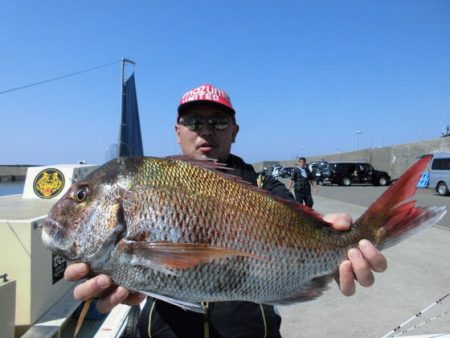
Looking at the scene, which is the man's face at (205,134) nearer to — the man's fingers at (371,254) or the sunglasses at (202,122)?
the sunglasses at (202,122)

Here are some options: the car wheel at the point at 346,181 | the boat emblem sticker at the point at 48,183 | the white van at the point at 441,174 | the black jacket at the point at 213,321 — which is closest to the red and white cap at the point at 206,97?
the black jacket at the point at 213,321

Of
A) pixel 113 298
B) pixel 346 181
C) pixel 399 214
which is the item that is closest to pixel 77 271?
pixel 113 298

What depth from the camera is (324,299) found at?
600 centimetres

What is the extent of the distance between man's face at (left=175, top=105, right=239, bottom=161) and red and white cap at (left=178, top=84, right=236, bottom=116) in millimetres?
48

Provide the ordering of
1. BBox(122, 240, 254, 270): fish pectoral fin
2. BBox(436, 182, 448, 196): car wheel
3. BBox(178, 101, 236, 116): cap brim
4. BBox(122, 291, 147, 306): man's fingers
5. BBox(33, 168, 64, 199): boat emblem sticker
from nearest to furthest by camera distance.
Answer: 1. BBox(122, 240, 254, 270): fish pectoral fin
2. BBox(122, 291, 147, 306): man's fingers
3. BBox(178, 101, 236, 116): cap brim
4. BBox(33, 168, 64, 199): boat emblem sticker
5. BBox(436, 182, 448, 196): car wheel

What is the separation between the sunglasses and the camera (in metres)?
2.72

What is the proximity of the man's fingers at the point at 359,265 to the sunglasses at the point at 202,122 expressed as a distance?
1.22 metres

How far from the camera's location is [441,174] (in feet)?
82.3

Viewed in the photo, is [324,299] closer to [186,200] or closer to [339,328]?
[339,328]

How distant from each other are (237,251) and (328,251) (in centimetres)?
50

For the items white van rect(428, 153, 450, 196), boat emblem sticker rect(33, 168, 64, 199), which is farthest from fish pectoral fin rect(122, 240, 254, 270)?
white van rect(428, 153, 450, 196)

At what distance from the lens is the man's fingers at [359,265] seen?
1964 millimetres

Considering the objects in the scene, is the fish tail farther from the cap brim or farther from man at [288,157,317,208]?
man at [288,157,317,208]

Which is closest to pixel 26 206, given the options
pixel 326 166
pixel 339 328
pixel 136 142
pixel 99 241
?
pixel 99 241
